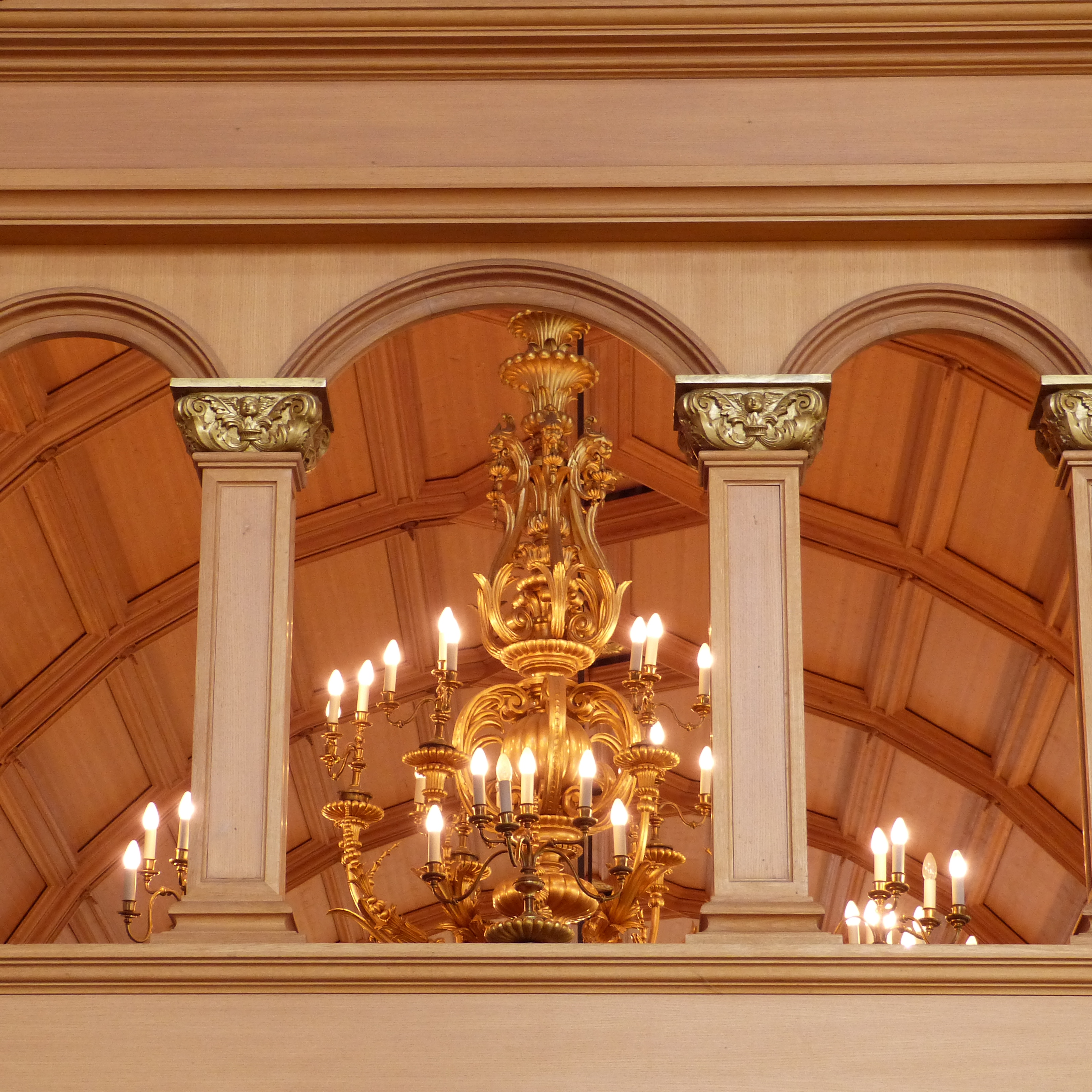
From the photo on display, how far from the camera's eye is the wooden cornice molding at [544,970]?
687cm

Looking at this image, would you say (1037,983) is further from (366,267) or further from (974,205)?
(366,267)

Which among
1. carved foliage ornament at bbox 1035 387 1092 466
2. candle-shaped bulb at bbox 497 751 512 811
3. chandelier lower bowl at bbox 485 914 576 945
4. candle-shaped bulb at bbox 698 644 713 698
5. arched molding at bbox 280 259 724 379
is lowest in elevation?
chandelier lower bowl at bbox 485 914 576 945

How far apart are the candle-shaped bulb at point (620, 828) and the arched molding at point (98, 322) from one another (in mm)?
2098

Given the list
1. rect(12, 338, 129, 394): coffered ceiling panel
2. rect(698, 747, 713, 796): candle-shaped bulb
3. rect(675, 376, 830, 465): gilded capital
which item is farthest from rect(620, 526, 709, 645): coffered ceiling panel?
rect(675, 376, 830, 465): gilded capital


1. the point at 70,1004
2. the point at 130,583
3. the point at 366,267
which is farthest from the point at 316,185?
the point at 130,583

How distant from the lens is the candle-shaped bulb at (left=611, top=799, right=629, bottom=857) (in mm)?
8234

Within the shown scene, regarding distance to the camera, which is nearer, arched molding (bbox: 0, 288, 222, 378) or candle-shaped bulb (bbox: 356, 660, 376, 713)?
arched molding (bbox: 0, 288, 222, 378)

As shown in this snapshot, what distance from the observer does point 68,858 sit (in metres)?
12.6

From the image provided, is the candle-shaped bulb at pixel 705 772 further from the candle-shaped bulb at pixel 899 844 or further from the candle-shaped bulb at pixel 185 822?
the candle-shaped bulb at pixel 185 822

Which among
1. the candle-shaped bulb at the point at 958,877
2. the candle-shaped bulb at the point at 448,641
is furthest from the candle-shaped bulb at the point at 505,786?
the candle-shaped bulb at the point at 958,877

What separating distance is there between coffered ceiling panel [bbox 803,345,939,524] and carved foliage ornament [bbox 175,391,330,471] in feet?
10.9

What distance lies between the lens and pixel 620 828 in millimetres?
8250

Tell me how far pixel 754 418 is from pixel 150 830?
279 cm

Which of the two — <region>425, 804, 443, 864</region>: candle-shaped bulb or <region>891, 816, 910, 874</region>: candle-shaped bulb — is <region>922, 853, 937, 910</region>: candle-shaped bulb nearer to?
<region>891, 816, 910, 874</region>: candle-shaped bulb
